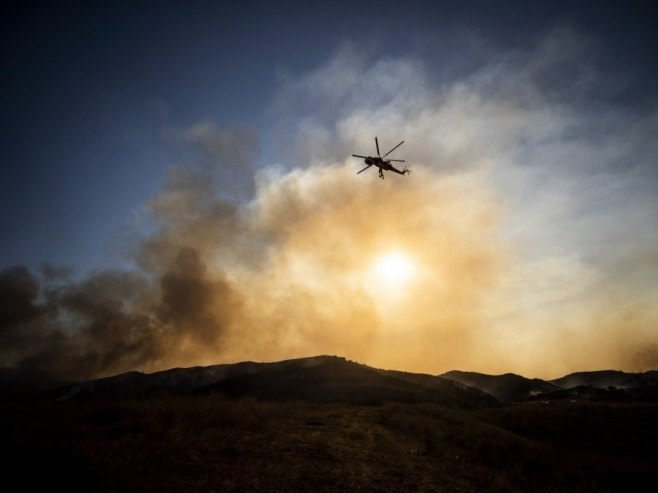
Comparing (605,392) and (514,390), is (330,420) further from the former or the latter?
(514,390)

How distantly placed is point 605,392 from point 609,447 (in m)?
72.8

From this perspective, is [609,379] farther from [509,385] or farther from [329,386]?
[329,386]

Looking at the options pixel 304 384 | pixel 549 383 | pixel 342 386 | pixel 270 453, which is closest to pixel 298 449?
pixel 270 453

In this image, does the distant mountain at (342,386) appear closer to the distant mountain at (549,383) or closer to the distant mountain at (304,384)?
the distant mountain at (304,384)

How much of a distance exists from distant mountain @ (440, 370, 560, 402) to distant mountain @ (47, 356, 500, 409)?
38010mm

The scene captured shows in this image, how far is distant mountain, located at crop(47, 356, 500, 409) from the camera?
51.0m

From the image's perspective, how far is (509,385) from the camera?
376 ft

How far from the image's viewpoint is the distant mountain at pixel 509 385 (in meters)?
108

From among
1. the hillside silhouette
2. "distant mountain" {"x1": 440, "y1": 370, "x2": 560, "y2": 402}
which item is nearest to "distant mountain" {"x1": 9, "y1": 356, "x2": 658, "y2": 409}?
"distant mountain" {"x1": 440, "y1": 370, "x2": 560, "y2": 402}

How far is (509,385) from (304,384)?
3293 inches

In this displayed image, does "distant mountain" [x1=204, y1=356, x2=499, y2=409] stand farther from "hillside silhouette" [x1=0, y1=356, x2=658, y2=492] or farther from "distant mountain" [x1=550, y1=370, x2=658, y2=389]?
"distant mountain" [x1=550, y1=370, x2=658, y2=389]

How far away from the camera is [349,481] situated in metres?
11.5

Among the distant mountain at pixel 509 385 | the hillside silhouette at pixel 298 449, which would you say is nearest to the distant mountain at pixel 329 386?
the distant mountain at pixel 509 385

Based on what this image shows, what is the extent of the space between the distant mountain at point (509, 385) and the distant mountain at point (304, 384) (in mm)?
38010
